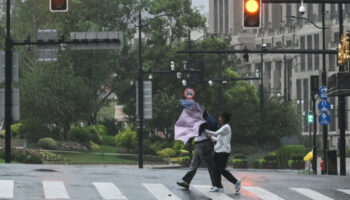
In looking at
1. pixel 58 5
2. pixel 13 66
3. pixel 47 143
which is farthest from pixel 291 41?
pixel 58 5

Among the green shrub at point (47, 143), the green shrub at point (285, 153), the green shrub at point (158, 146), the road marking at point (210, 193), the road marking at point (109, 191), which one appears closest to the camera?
the road marking at point (109, 191)

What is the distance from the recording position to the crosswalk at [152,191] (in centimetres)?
1859

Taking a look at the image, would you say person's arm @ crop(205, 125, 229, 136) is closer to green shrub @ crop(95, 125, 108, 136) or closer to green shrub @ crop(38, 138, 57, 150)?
green shrub @ crop(38, 138, 57, 150)

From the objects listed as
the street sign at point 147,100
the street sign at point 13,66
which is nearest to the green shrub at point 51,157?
the street sign at point 147,100

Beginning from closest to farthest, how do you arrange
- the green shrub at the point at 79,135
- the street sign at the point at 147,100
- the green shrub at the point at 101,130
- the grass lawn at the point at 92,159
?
the street sign at the point at 147,100, the grass lawn at the point at 92,159, the green shrub at the point at 79,135, the green shrub at the point at 101,130

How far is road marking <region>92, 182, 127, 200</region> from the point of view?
18562 millimetres

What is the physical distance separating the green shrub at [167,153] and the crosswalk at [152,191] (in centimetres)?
5089

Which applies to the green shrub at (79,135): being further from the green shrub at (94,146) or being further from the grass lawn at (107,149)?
the grass lawn at (107,149)

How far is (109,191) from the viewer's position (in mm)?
19469

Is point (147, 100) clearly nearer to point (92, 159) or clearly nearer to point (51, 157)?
point (51, 157)

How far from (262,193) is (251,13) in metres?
4.07

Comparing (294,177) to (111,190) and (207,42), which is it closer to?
(111,190)

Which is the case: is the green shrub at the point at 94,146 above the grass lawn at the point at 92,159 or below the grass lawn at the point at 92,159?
above

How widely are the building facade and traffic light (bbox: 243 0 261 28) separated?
84.3 metres
